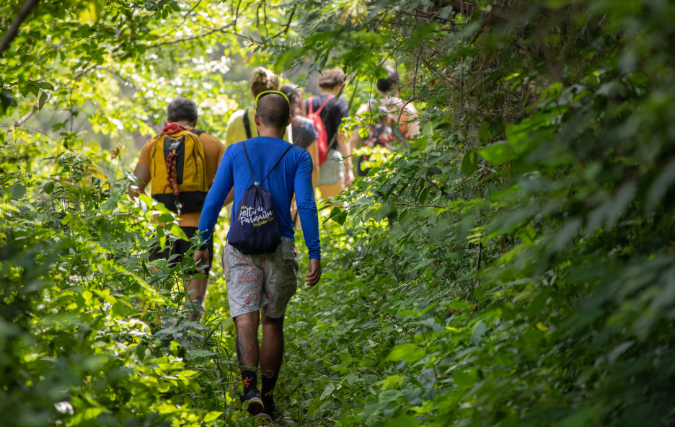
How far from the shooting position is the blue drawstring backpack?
345cm

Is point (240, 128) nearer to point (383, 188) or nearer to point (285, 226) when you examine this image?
point (285, 226)

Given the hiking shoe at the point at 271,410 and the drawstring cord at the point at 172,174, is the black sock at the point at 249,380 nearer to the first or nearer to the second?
the hiking shoe at the point at 271,410

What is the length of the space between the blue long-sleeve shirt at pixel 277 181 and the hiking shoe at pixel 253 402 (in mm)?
911

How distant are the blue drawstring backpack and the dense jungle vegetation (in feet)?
1.72

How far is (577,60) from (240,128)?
4191 millimetres

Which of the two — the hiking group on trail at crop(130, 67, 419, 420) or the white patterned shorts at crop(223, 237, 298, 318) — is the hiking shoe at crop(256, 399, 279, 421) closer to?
the hiking group on trail at crop(130, 67, 419, 420)

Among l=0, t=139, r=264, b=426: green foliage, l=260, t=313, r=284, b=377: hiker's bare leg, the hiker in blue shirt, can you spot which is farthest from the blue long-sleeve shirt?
l=0, t=139, r=264, b=426: green foliage

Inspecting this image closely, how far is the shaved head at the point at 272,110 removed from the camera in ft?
12.5

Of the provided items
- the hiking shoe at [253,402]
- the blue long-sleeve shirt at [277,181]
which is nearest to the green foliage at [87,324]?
the hiking shoe at [253,402]

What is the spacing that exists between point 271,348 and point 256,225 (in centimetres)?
81

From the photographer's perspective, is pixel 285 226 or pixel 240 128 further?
pixel 240 128

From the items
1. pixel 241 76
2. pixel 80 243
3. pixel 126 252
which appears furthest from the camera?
pixel 241 76

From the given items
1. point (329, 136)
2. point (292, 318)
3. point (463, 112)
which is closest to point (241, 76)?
point (329, 136)

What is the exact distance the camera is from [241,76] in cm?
3100
